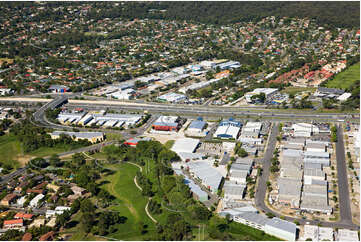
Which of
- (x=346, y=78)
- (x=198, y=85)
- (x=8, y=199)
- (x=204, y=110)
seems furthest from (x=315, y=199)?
(x=346, y=78)

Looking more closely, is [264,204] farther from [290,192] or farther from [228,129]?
[228,129]

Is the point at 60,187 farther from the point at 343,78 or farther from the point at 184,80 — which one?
the point at 343,78

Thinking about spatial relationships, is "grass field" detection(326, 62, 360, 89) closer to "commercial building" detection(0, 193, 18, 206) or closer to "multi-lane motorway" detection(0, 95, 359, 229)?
"multi-lane motorway" detection(0, 95, 359, 229)

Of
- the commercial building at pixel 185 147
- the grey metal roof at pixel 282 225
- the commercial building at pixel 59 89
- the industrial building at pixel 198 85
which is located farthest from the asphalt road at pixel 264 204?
the commercial building at pixel 59 89

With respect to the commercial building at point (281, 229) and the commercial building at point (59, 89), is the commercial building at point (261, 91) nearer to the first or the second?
the commercial building at point (59, 89)

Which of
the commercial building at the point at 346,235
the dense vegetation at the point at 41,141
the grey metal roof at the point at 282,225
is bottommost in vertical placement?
the dense vegetation at the point at 41,141

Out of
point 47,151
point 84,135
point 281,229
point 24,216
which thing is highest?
point 281,229

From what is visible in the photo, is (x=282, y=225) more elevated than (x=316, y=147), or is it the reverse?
(x=282, y=225)
